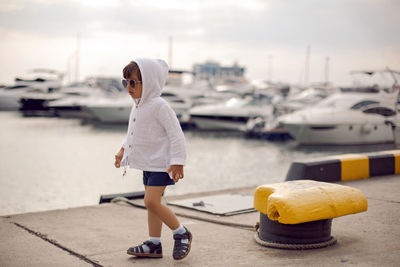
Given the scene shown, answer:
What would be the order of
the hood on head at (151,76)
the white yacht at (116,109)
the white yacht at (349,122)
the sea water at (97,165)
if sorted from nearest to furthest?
the hood on head at (151,76), the sea water at (97,165), the white yacht at (349,122), the white yacht at (116,109)

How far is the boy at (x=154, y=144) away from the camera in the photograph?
390 cm

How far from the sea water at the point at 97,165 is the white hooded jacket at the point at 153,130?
7.24 m

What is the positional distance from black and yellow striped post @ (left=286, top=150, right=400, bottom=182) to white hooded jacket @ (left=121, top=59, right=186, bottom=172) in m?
3.38

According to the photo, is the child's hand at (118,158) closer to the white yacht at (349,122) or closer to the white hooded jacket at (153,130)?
the white hooded jacket at (153,130)

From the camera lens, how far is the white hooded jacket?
3906 mm

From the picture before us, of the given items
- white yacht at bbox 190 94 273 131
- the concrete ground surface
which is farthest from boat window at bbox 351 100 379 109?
the concrete ground surface

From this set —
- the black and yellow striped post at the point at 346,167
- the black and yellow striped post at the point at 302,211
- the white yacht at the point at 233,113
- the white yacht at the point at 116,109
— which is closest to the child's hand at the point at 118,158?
the black and yellow striped post at the point at 302,211

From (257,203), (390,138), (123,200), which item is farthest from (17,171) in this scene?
(390,138)

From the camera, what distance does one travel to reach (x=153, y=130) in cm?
397

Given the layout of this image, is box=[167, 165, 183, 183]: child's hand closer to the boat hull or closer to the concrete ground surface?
the concrete ground surface

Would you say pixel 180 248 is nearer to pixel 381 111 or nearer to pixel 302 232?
pixel 302 232

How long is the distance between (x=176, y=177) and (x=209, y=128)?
28.0 m

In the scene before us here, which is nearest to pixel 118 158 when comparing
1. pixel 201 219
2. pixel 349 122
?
pixel 201 219

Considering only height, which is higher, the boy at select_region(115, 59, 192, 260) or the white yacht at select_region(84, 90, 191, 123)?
the boy at select_region(115, 59, 192, 260)
